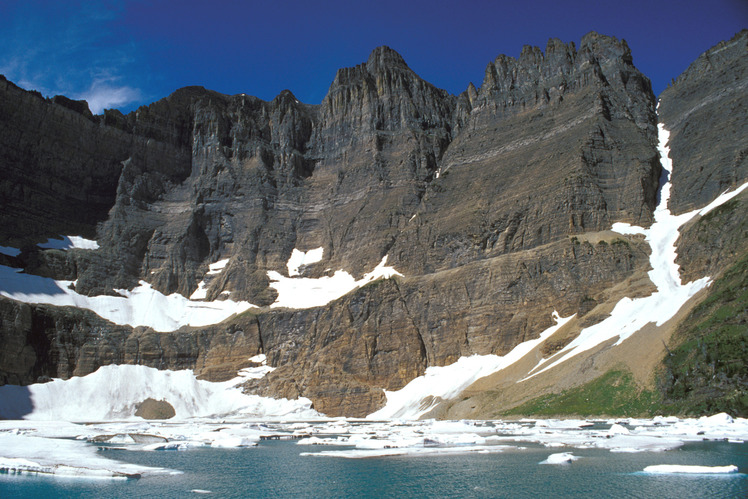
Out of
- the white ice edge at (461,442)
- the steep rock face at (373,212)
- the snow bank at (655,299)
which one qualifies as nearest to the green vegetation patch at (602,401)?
the white ice edge at (461,442)

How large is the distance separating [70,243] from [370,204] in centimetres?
6482

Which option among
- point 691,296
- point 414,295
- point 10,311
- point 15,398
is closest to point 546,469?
point 691,296

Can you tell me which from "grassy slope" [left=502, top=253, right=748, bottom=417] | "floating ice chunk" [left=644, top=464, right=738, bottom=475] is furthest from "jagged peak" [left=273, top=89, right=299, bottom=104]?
"floating ice chunk" [left=644, top=464, right=738, bottom=475]

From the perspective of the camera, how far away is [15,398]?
9444cm

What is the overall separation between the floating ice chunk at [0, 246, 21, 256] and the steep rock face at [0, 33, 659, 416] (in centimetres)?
286

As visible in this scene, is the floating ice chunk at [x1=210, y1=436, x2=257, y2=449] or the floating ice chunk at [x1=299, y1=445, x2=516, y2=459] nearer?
the floating ice chunk at [x1=299, y1=445, x2=516, y2=459]

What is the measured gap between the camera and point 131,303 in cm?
12131

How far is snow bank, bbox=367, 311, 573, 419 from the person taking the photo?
83.6m

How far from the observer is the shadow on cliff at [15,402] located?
3590 inches

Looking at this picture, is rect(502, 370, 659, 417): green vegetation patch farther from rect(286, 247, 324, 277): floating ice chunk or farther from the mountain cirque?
rect(286, 247, 324, 277): floating ice chunk

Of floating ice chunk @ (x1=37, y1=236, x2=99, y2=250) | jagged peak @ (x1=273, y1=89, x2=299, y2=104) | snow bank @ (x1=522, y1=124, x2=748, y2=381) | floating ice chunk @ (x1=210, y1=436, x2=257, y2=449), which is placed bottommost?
floating ice chunk @ (x1=210, y1=436, x2=257, y2=449)

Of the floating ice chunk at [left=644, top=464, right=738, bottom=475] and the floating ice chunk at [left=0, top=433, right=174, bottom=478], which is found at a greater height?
the floating ice chunk at [left=0, top=433, right=174, bottom=478]

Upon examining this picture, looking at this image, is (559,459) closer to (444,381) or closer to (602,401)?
(602,401)

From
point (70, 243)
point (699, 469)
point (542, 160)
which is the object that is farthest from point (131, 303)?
point (699, 469)
